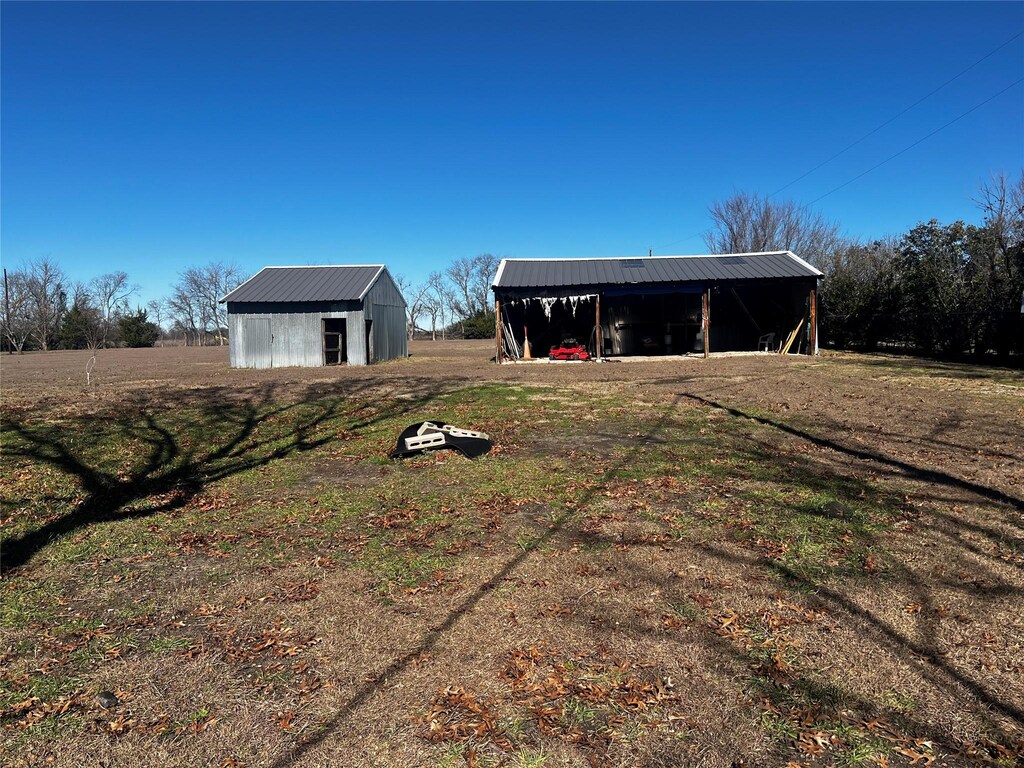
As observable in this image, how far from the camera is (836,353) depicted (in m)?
24.7

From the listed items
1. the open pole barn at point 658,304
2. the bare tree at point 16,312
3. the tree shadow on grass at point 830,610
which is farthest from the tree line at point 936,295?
the bare tree at point 16,312

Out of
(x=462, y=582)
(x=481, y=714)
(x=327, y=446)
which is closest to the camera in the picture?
(x=481, y=714)

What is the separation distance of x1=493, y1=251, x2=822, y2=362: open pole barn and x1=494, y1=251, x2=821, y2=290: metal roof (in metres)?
0.04

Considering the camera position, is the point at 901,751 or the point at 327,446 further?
the point at 327,446

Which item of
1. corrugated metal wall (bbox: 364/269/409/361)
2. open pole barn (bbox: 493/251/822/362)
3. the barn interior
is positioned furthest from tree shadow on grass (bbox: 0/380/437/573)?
the barn interior

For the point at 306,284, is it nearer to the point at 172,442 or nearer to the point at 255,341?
the point at 255,341

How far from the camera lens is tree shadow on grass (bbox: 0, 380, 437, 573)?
249 inches

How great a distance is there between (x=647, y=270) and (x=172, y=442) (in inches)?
861

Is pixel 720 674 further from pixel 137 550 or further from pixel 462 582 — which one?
pixel 137 550

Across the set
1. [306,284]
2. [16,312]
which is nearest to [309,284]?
[306,284]

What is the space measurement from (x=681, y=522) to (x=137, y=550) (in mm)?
4699

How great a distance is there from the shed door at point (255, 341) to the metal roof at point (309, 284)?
1.00 meters

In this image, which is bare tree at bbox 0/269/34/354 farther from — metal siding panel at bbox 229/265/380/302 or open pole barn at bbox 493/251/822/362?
open pole barn at bbox 493/251/822/362

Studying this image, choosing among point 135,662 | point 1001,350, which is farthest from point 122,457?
point 1001,350
